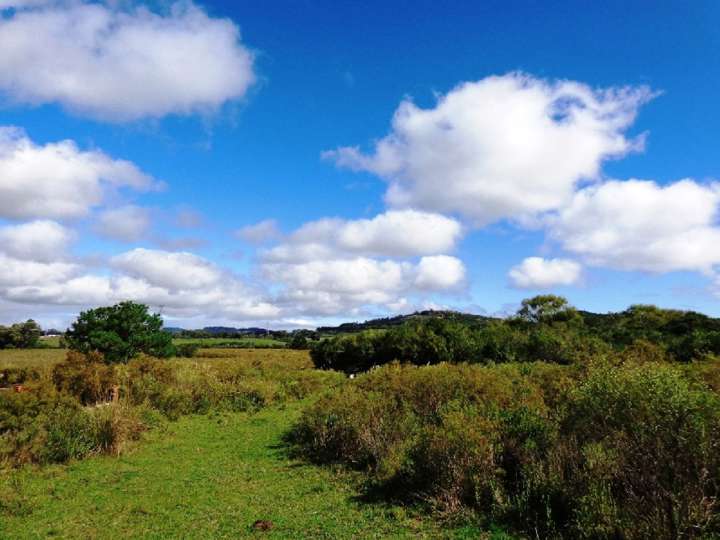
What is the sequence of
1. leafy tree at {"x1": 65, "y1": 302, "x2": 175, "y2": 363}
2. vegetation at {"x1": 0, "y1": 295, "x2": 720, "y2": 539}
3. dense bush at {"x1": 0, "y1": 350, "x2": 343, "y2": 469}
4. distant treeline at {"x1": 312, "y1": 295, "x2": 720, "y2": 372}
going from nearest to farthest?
vegetation at {"x1": 0, "y1": 295, "x2": 720, "y2": 539}, dense bush at {"x1": 0, "y1": 350, "x2": 343, "y2": 469}, distant treeline at {"x1": 312, "y1": 295, "x2": 720, "y2": 372}, leafy tree at {"x1": 65, "y1": 302, "x2": 175, "y2": 363}

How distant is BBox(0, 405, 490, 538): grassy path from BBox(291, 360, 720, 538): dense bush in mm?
1093

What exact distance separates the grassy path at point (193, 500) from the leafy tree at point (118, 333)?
30.3 meters

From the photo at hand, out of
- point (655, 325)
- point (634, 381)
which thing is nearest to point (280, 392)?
point (634, 381)

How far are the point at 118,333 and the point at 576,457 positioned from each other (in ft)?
151

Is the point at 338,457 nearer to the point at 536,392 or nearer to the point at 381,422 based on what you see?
the point at 381,422

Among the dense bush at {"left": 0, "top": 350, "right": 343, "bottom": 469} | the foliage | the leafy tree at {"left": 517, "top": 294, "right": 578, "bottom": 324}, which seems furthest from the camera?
the leafy tree at {"left": 517, "top": 294, "right": 578, "bottom": 324}

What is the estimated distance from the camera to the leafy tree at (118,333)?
143 feet

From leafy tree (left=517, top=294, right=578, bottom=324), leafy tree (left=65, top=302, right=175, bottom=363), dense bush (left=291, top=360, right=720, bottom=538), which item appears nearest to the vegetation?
dense bush (left=291, top=360, right=720, bottom=538)

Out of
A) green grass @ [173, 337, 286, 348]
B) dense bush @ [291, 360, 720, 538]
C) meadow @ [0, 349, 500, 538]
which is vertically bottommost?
meadow @ [0, 349, 500, 538]

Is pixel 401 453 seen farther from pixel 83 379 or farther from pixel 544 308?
pixel 544 308

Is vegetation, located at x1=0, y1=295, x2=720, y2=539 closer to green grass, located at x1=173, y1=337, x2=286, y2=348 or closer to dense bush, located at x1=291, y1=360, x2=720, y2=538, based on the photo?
dense bush, located at x1=291, y1=360, x2=720, y2=538

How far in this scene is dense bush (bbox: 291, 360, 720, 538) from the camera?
7.10 m

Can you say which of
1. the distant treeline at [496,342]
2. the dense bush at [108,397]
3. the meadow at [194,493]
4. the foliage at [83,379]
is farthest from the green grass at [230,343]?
the meadow at [194,493]

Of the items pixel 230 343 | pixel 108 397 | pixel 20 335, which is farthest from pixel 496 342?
pixel 20 335
